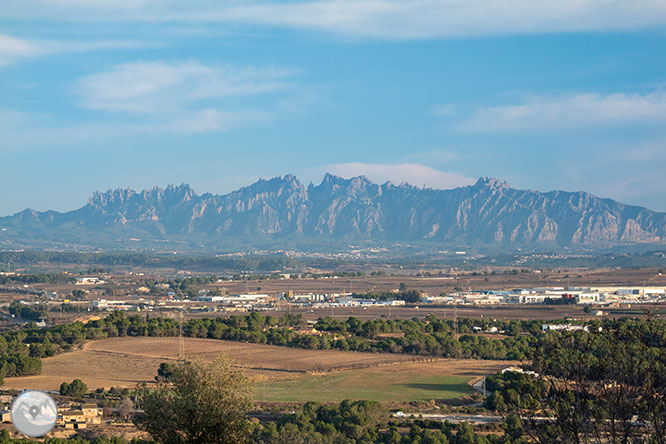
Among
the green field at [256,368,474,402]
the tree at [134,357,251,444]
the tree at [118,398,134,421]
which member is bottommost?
the green field at [256,368,474,402]

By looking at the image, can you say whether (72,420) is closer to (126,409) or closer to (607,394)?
(126,409)

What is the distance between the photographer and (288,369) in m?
63.0

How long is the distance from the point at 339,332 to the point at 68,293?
75.5 m

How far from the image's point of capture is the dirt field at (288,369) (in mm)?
54250

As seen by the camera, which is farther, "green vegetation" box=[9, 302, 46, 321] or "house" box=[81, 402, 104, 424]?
"green vegetation" box=[9, 302, 46, 321]

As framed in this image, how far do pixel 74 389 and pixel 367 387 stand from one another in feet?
57.8

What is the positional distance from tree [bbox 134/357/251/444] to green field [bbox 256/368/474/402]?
2760 centimetres

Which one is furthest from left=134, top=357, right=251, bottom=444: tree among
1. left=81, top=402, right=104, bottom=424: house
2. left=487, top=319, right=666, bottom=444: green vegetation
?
left=81, top=402, right=104, bottom=424: house

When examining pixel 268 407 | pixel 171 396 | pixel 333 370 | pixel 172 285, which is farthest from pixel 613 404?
pixel 172 285

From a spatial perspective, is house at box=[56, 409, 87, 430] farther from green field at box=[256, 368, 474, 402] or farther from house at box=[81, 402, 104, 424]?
green field at box=[256, 368, 474, 402]

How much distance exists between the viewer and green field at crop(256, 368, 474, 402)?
51.7m

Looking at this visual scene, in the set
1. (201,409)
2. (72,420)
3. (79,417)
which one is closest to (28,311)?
(79,417)

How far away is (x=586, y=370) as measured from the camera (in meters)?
22.7

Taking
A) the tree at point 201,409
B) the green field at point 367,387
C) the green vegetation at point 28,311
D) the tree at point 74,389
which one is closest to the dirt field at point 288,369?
the green field at point 367,387
